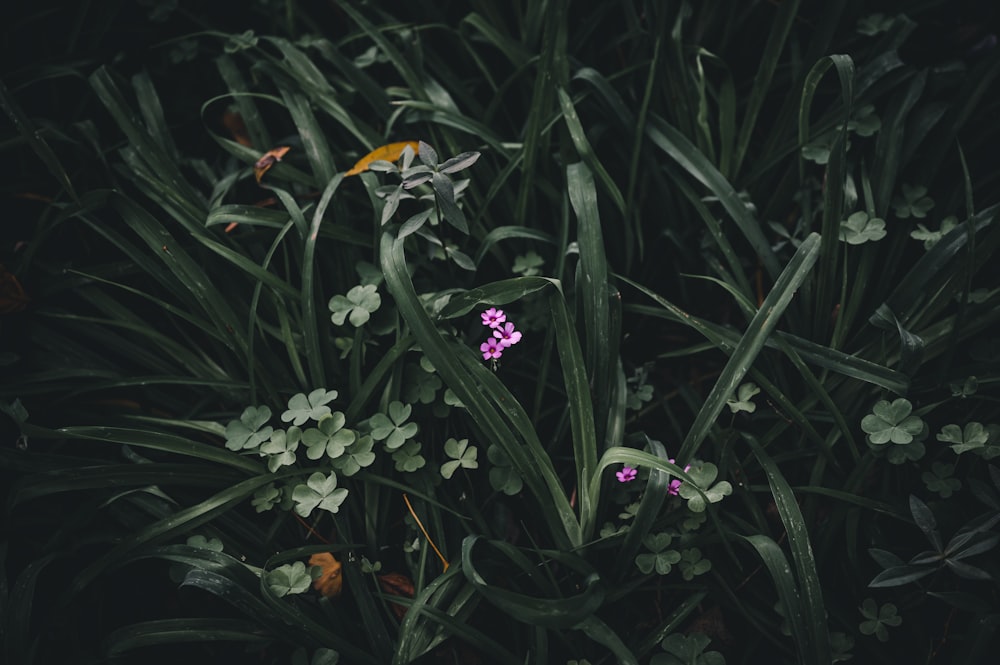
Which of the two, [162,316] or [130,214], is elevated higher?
[130,214]

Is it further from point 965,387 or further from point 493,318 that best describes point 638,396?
point 965,387

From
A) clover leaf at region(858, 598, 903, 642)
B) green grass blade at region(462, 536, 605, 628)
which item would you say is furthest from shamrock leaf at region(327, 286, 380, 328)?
clover leaf at region(858, 598, 903, 642)

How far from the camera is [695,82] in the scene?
191cm

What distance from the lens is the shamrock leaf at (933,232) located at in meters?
1.66

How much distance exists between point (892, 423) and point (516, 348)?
2.83ft

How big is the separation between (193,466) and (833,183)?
1.59 meters

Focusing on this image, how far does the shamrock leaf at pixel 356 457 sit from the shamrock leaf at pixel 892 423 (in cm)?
105

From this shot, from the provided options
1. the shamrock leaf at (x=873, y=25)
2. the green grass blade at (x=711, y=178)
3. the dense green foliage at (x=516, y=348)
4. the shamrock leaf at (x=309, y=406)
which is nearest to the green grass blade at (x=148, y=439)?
the dense green foliage at (x=516, y=348)

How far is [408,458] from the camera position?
1567 millimetres

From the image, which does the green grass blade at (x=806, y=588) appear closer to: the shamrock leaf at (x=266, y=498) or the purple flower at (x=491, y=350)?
the purple flower at (x=491, y=350)

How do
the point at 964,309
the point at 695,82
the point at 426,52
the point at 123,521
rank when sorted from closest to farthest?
the point at 964,309, the point at 123,521, the point at 695,82, the point at 426,52

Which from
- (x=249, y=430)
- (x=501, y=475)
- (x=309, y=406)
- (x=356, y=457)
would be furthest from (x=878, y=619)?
(x=249, y=430)

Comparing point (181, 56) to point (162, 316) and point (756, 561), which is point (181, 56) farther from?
point (756, 561)

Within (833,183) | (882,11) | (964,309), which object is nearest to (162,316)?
(833,183)
